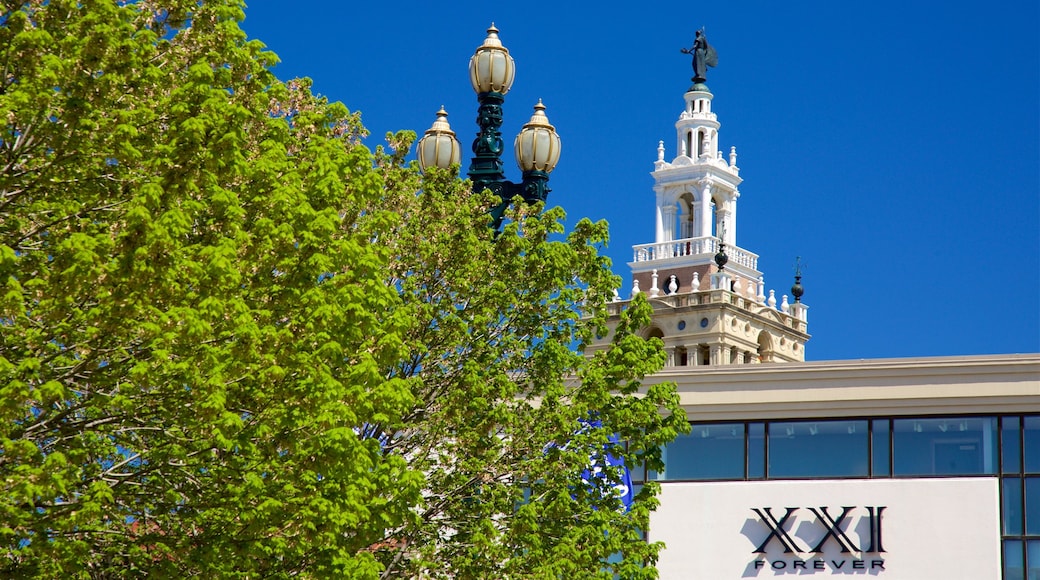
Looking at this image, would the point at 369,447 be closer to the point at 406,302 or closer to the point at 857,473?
the point at 406,302

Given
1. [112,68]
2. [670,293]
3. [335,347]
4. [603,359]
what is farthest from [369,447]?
[670,293]

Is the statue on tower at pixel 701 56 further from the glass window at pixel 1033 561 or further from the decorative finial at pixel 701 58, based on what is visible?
the glass window at pixel 1033 561

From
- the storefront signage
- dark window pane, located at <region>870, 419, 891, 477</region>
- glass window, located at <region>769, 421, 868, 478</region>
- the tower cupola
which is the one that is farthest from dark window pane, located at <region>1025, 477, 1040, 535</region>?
the tower cupola

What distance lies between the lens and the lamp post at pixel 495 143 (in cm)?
3275

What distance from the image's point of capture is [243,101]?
2450 cm

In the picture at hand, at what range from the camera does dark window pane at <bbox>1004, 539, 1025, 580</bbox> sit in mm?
42500

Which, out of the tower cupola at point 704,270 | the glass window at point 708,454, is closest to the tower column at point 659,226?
the tower cupola at point 704,270

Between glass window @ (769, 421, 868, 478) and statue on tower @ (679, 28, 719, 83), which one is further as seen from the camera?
statue on tower @ (679, 28, 719, 83)

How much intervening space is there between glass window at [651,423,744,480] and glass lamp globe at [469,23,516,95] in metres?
13.8

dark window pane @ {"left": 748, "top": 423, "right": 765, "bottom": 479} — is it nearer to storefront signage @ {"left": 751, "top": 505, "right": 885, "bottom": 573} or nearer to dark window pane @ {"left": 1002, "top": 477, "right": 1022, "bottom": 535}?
storefront signage @ {"left": 751, "top": 505, "right": 885, "bottom": 573}

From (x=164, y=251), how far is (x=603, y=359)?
11.9 meters

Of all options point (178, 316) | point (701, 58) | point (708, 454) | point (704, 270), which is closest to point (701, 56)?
point (701, 58)

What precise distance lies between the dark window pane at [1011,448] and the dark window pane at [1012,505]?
26cm

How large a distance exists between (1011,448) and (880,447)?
9.48 ft
